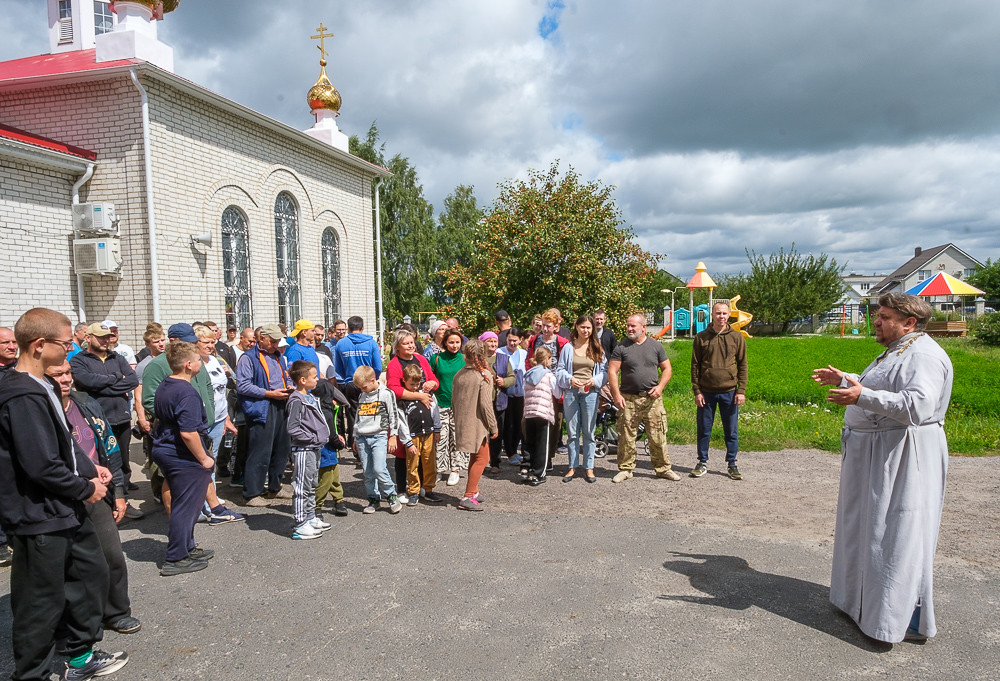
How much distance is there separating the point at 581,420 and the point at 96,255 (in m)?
8.72

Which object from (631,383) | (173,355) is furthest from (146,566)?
(631,383)

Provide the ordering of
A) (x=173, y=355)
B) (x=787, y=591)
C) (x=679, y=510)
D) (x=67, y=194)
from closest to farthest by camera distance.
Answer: (x=787, y=591) < (x=173, y=355) < (x=679, y=510) < (x=67, y=194)

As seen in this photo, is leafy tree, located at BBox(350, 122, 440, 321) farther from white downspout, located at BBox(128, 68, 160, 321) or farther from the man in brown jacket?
the man in brown jacket

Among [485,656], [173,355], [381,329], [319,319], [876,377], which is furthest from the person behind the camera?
[381,329]

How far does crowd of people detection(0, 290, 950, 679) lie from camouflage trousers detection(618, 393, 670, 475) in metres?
0.02

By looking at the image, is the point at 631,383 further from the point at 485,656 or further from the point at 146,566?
the point at 146,566

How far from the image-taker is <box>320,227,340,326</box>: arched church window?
54.6ft

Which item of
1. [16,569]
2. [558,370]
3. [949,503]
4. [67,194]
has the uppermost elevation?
[67,194]

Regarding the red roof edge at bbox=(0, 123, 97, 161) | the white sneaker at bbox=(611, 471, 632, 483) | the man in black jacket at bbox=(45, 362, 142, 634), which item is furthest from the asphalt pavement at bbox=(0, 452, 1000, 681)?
the red roof edge at bbox=(0, 123, 97, 161)

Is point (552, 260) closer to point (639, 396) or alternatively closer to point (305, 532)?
point (639, 396)

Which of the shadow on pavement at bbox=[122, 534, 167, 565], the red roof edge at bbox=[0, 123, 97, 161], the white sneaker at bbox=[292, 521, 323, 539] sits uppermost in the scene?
the red roof edge at bbox=[0, 123, 97, 161]

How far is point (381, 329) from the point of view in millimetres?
19406

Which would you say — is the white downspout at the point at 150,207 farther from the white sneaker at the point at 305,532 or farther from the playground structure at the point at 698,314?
the playground structure at the point at 698,314

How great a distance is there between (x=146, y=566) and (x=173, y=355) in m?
1.70
